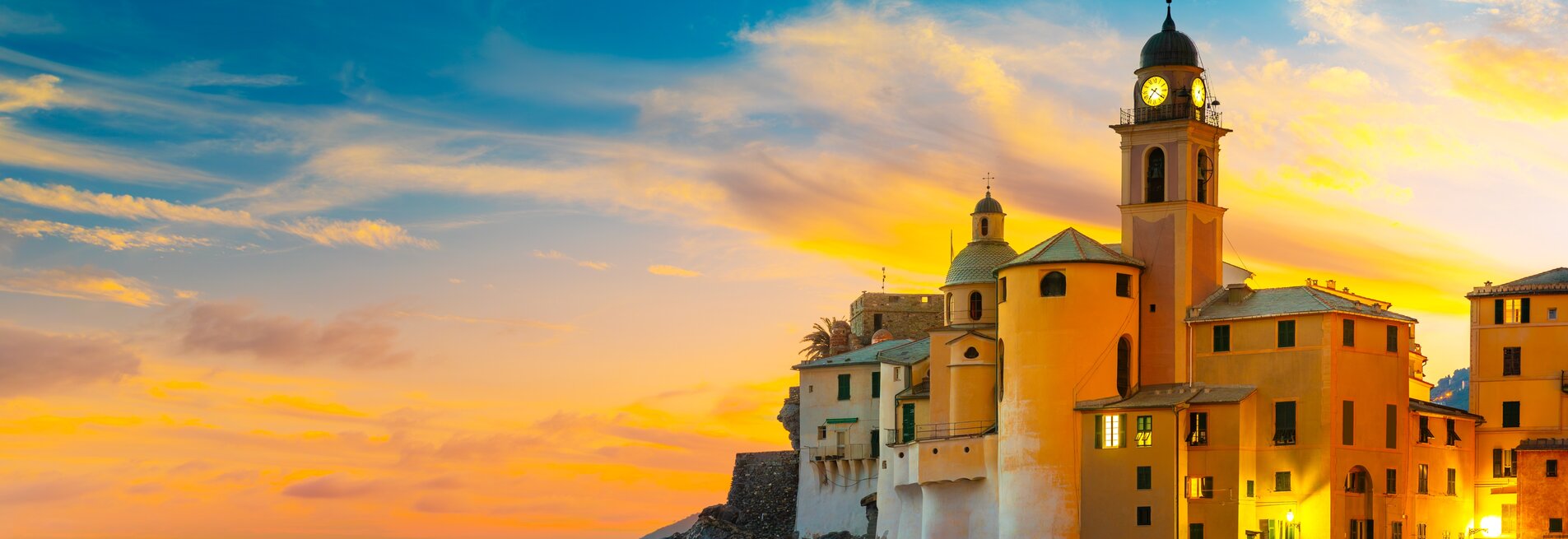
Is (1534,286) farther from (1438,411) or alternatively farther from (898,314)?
(898,314)

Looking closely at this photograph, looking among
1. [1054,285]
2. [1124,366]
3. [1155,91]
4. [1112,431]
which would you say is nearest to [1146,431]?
[1112,431]

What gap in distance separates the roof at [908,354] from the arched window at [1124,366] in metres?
13.1

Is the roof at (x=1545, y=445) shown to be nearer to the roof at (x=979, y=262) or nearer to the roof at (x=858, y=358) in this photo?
the roof at (x=979, y=262)

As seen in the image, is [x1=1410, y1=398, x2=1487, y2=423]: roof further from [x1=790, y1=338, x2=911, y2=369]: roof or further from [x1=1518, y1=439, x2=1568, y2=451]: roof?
[x1=790, y1=338, x2=911, y2=369]: roof

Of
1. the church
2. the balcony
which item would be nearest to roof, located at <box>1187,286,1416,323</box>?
the church

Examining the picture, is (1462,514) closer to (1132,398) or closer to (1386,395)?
(1386,395)

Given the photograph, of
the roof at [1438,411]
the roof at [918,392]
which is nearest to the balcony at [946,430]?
the roof at [918,392]

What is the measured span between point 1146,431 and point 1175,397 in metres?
1.98

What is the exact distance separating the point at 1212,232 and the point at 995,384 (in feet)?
36.9

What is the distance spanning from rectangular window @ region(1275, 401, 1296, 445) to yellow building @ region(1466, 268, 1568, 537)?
12.2 metres

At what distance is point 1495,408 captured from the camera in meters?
88.9

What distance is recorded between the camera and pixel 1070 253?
3238 inches

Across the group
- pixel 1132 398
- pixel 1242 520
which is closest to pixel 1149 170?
pixel 1132 398

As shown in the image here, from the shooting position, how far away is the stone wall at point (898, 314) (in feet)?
376
